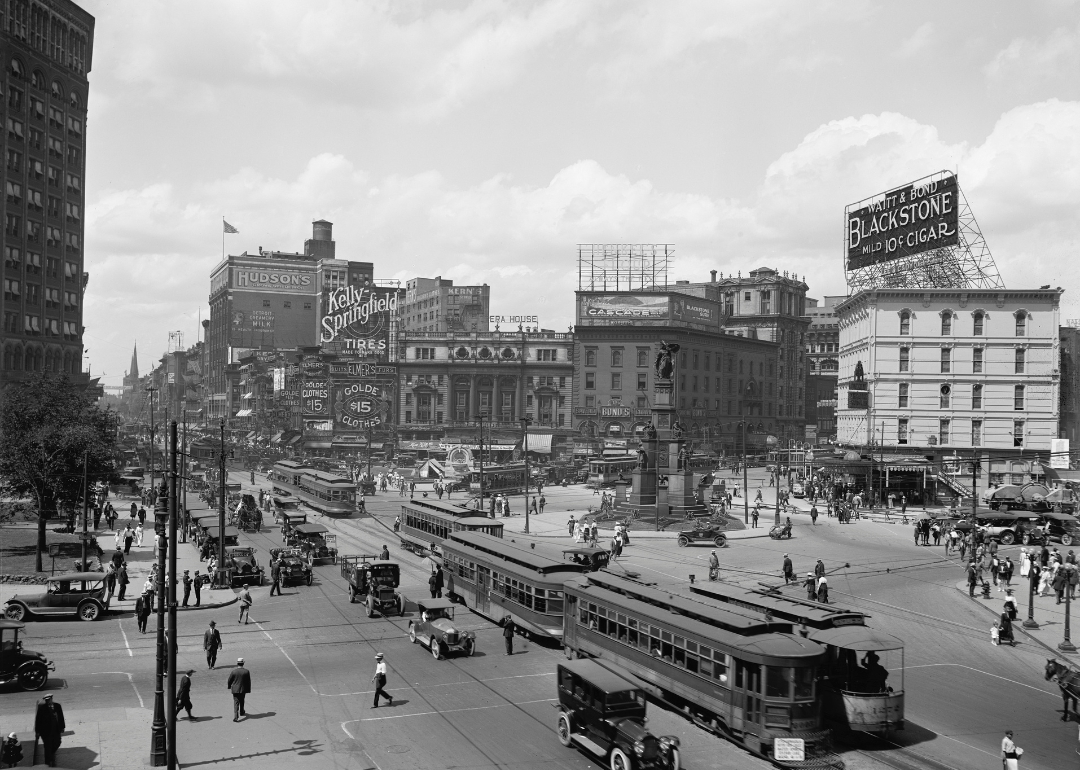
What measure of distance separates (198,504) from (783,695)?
2010 inches

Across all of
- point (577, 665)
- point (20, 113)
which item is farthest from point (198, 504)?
point (20, 113)

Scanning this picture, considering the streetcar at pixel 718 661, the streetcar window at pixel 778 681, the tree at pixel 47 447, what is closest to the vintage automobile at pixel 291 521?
the tree at pixel 47 447

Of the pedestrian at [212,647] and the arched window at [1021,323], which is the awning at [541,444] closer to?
the arched window at [1021,323]

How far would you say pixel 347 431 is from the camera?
130000 mm

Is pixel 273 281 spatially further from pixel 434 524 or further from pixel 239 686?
pixel 239 686

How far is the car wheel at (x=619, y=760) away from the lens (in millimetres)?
16594

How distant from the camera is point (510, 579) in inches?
1139

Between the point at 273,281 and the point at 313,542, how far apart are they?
147 meters

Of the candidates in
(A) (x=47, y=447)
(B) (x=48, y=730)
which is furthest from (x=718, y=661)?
(A) (x=47, y=447)

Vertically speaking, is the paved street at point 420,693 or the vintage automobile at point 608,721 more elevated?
the vintage automobile at point 608,721

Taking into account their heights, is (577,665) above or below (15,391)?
below

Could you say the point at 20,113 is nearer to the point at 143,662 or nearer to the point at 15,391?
the point at 15,391

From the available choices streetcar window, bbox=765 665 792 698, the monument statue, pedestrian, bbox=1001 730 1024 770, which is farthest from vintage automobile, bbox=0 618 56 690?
the monument statue

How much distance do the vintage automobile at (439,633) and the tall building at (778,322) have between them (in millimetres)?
123293
